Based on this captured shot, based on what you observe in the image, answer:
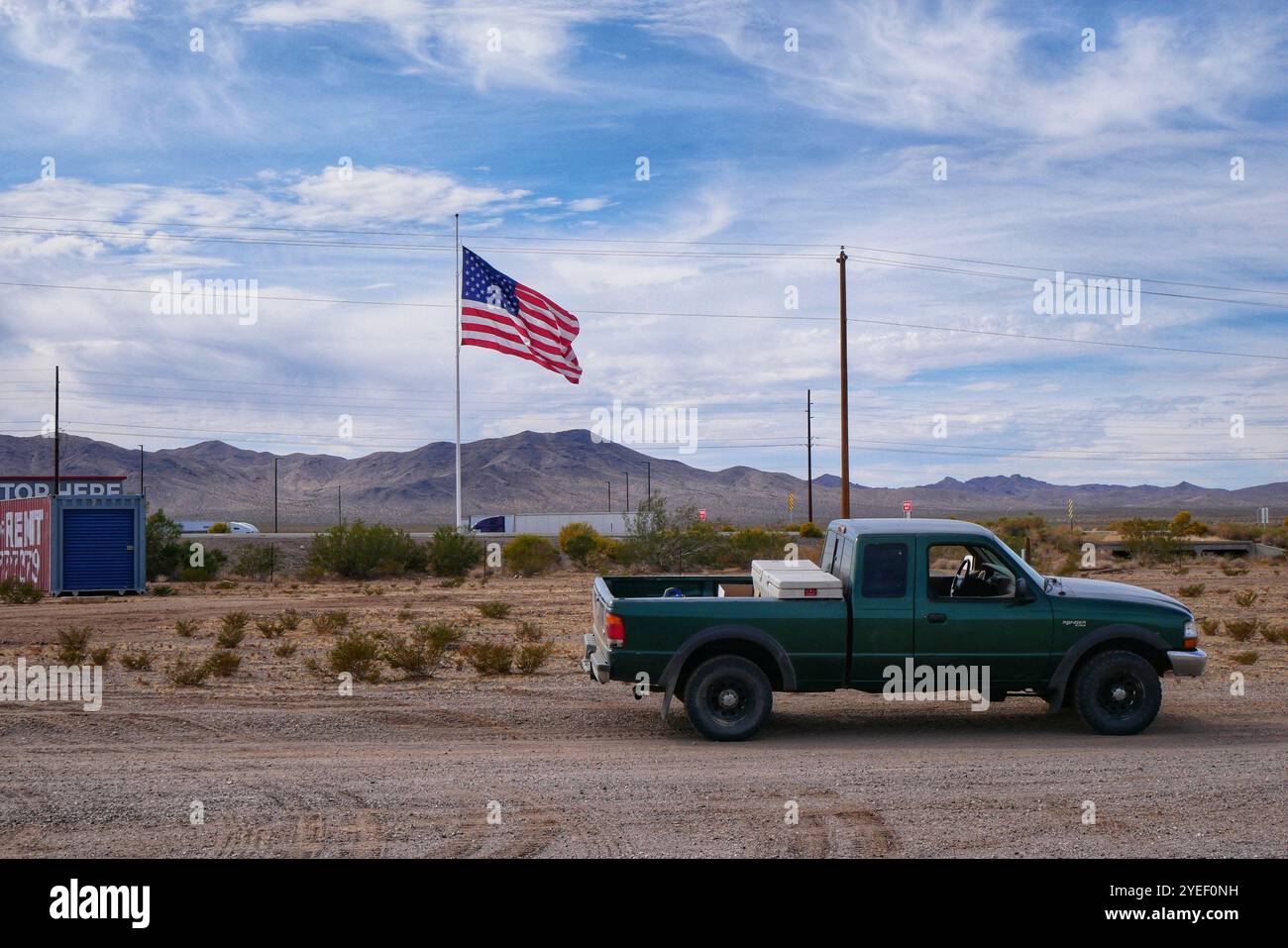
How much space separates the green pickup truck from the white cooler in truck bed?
26 millimetres

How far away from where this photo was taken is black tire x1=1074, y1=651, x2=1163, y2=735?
1156 cm

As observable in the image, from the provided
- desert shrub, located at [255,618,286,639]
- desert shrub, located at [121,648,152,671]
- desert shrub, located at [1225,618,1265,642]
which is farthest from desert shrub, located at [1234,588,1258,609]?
desert shrub, located at [121,648,152,671]

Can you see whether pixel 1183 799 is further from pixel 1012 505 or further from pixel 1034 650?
pixel 1012 505

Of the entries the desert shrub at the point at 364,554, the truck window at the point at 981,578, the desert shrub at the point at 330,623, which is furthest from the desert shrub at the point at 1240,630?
the desert shrub at the point at 364,554

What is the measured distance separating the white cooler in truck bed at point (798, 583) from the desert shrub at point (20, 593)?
25.8 metres

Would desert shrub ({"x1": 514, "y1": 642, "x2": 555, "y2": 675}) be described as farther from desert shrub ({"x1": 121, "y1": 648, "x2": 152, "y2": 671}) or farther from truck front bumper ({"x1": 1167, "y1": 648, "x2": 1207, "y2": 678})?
truck front bumper ({"x1": 1167, "y1": 648, "x2": 1207, "y2": 678})

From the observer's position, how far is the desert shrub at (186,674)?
1562 centimetres

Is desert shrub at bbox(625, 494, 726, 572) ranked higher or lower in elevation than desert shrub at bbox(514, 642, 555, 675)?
higher

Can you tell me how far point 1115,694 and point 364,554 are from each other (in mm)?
35429

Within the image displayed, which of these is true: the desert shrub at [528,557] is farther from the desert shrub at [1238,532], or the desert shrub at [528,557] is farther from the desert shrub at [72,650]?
the desert shrub at [1238,532]

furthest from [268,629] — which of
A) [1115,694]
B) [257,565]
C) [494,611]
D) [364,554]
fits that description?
[257,565]

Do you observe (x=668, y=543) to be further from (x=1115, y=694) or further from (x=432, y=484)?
(x=432, y=484)
